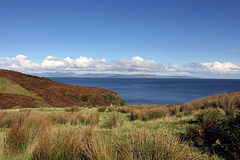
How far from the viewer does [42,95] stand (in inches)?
1133

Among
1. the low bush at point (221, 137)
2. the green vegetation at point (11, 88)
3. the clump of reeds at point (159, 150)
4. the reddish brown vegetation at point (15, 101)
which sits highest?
the clump of reeds at point (159, 150)

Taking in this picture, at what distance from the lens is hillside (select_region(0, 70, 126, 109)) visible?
23.9m

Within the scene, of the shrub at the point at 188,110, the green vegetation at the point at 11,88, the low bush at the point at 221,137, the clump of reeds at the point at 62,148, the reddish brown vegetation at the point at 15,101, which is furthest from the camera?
the green vegetation at the point at 11,88

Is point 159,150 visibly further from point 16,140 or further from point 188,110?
point 188,110

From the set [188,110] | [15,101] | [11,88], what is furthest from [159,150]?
[11,88]

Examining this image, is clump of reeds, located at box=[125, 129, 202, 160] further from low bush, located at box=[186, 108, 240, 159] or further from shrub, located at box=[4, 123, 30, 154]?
shrub, located at box=[4, 123, 30, 154]

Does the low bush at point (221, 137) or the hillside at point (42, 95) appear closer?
the low bush at point (221, 137)

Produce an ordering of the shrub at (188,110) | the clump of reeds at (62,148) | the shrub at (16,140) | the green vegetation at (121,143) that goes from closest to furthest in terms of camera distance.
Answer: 1. the green vegetation at (121,143)
2. the clump of reeds at (62,148)
3. the shrub at (16,140)
4. the shrub at (188,110)

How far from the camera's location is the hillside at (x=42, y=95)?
78.3ft

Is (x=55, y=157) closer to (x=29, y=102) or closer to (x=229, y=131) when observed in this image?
(x=229, y=131)

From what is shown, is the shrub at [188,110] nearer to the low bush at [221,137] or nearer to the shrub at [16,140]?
the low bush at [221,137]

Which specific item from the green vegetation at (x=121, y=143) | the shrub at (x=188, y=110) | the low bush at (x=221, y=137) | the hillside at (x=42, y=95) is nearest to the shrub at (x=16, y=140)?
the green vegetation at (x=121, y=143)

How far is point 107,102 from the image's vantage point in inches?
1428

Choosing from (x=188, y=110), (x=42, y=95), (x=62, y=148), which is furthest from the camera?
(x=42, y=95)
